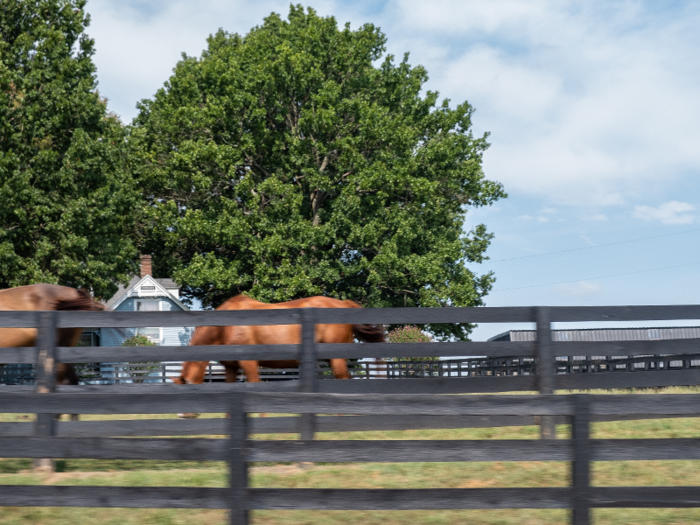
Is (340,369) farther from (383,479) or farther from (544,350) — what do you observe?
(383,479)

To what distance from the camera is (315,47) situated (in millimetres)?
33750

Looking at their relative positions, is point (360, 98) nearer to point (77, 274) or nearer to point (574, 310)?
point (77, 274)

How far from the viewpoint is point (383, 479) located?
6.13 meters

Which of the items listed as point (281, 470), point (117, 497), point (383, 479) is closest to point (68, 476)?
point (281, 470)

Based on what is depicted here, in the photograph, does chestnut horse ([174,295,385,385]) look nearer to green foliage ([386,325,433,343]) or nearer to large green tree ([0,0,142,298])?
green foliage ([386,325,433,343])

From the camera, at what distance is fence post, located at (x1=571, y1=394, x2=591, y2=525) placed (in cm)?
435

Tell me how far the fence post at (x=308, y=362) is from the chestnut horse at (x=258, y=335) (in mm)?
3284

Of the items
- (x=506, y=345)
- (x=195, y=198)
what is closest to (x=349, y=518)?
(x=506, y=345)

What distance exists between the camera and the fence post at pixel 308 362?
7344 millimetres

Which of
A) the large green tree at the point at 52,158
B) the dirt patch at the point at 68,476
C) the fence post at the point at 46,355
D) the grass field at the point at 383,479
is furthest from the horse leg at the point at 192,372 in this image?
the large green tree at the point at 52,158

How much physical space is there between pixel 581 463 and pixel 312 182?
2793 cm

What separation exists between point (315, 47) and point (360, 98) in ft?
10.2

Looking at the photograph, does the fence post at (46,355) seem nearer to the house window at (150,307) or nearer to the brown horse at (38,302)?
the brown horse at (38,302)

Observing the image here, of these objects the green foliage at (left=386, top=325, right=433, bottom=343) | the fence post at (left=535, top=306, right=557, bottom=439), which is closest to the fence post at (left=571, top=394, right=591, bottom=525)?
the fence post at (left=535, top=306, right=557, bottom=439)
